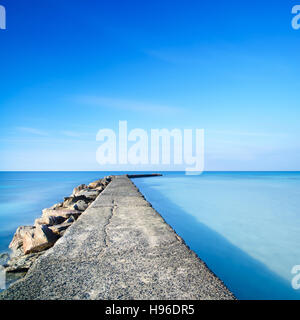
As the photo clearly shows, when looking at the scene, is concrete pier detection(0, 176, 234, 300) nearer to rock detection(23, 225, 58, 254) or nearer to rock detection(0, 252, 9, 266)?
rock detection(23, 225, 58, 254)

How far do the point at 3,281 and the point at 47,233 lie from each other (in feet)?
2.28

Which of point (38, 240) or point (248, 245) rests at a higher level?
point (38, 240)

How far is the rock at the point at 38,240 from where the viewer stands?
2.24 meters

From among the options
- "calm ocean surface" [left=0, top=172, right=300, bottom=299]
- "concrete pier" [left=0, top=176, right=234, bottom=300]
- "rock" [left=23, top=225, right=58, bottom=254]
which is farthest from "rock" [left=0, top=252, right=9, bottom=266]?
"concrete pier" [left=0, top=176, right=234, bottom=300]

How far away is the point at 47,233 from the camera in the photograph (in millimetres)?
2371

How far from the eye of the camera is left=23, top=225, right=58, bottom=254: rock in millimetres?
2236

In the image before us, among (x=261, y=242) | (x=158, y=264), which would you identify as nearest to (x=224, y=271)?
(x=261, y=242)

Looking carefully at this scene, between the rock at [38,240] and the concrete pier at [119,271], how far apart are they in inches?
15.1

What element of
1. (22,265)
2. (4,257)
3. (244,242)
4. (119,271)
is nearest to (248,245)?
(244,242)

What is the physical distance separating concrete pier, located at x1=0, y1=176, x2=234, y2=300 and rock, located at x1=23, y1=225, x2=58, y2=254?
1.26 feet

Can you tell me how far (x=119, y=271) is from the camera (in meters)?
1.31

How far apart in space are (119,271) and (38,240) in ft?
4.64

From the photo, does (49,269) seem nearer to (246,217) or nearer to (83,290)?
(83,290)

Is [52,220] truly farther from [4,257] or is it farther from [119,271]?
[119,271]
